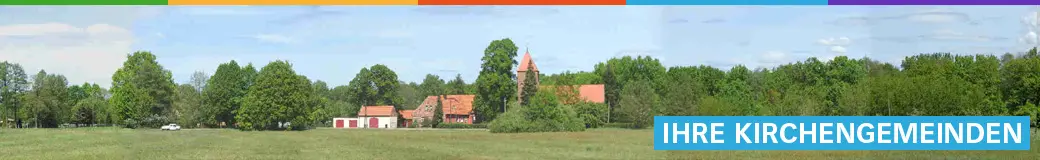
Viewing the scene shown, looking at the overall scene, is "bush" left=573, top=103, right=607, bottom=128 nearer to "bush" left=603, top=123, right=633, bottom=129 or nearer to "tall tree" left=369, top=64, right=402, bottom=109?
"bush" left=603, top=123, right=633, bottom=129

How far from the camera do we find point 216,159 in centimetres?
3322

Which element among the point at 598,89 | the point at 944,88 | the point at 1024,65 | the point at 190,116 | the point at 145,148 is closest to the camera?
the point at 145,148

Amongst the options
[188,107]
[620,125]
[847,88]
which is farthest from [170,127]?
[847,88]

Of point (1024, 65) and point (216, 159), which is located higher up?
point (1024, 65)

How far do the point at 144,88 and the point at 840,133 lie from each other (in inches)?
2703

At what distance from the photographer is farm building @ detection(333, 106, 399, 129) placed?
97.1 meters

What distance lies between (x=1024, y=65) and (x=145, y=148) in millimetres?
58524

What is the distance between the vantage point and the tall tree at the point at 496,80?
89.2 metres

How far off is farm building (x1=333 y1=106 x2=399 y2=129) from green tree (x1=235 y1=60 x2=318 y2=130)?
44.0 ft

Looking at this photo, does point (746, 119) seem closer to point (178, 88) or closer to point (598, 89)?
point (178, 88)

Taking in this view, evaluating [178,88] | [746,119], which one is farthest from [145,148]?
[178,88]

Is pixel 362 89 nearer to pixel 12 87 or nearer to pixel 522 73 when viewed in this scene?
pixel 522 73

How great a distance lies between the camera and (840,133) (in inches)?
1001

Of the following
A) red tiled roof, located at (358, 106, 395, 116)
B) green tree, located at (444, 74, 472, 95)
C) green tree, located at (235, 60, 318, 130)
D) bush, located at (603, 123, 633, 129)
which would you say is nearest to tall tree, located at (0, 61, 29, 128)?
green tree, located at (235, 60, 318, 130)
